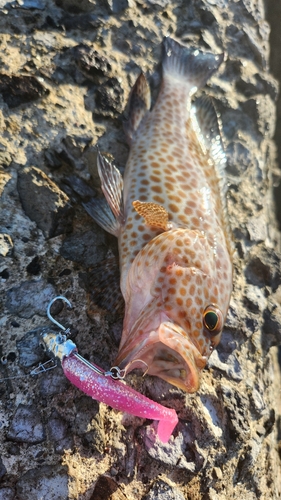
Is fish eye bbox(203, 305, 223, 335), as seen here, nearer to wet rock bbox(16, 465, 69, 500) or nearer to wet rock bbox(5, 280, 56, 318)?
wet rock bbox(5, 280, 56, 318)

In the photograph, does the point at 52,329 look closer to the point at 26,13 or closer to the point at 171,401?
the point at 171,401

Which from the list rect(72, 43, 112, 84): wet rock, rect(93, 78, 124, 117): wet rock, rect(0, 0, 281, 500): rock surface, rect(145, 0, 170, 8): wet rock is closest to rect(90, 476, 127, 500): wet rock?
rect(0, 0, 281, 500): rock surface

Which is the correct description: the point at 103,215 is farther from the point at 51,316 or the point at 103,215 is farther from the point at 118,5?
the point at 118,5

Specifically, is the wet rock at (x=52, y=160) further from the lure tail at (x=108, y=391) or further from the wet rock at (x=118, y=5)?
the wet rock at (x=118, y=5)

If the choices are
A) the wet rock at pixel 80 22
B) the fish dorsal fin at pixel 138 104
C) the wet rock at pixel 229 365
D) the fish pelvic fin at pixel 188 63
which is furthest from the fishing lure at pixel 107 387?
the wet rock at pixel 80 22

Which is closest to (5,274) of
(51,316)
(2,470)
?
(51,316)

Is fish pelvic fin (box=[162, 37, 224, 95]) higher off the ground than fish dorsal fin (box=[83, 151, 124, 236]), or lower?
higher

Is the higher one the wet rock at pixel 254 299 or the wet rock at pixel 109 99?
the wet rock at pixel 109 99
